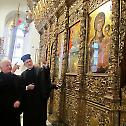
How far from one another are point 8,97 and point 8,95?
3 cm

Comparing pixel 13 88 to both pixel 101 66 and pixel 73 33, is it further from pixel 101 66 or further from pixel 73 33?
pixel 73 33

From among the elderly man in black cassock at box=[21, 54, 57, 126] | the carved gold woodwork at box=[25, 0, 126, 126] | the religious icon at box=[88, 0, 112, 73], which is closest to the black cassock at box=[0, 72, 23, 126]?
the elderly man in black cassock at box=[21, 54, 57, 126]

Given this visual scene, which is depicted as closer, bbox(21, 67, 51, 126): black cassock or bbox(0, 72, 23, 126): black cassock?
bbox(0, 72, 23, 126): black cassock

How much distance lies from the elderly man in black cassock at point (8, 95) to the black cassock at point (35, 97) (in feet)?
3.38

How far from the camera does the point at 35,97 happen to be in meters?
5.27

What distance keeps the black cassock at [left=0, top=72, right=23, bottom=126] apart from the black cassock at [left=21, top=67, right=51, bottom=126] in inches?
40.7

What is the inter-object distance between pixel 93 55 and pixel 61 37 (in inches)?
87.1

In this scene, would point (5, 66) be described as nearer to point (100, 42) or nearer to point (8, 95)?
point (8, 95)

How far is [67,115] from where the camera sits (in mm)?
5574

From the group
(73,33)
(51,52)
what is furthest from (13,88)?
(51,52)

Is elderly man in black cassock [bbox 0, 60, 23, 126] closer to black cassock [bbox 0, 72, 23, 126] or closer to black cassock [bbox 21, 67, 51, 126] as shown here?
black cassock [bbox 0, 72, 23, 126]

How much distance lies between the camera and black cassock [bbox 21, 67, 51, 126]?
17.2ft

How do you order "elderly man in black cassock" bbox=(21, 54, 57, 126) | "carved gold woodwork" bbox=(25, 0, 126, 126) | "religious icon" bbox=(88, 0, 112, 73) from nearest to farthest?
"carved gold woodwork" bbox=(25, 0, 126, 126), "religious icon" bbox=(88, 0, 112, 73), "elderly man in black cassock" bbox=(21, 54, 57, 126)

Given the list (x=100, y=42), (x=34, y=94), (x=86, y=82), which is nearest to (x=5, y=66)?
(x=34, y=94)
